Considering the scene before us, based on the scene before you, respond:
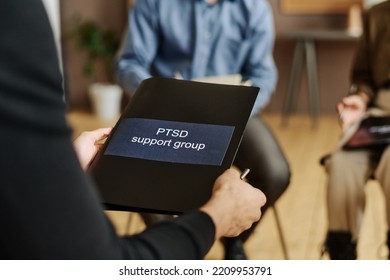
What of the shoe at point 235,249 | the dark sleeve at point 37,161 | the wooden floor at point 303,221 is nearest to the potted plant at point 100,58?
the wooden floor at point 303,221

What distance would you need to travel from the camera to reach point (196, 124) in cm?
127

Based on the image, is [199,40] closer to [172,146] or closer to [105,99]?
[172,146]

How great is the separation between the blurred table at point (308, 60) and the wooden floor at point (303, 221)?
2.41 ft

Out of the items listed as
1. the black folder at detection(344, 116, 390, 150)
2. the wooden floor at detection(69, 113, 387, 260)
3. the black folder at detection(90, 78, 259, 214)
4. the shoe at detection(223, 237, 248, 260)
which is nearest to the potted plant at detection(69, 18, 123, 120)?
the wooden floor at detection(69, 113, 387, 260)

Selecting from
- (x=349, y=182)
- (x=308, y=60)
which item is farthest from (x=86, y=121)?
(x=349, y=182)

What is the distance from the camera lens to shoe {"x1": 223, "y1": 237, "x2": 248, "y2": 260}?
7.45 ft

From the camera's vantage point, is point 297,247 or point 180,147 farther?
point 297,247

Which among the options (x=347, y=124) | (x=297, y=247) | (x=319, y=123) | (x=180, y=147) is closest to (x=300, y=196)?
(x=297, y=247)

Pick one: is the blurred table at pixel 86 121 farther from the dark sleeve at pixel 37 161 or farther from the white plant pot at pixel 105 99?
the dark sleeve at pixel 37 161

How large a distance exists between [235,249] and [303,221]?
2.45 ft

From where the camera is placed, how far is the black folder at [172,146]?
1189mm

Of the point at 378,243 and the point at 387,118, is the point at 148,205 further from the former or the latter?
the point at 378,243
